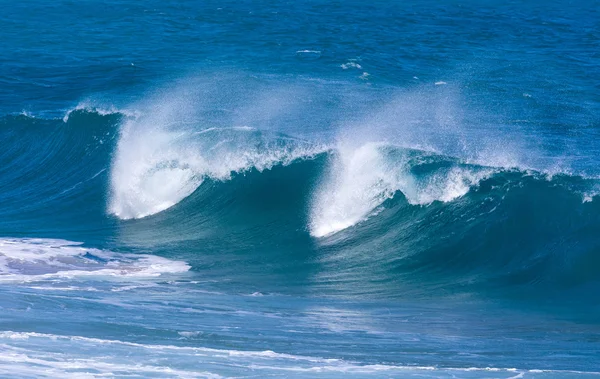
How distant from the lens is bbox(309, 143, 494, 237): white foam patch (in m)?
18.9

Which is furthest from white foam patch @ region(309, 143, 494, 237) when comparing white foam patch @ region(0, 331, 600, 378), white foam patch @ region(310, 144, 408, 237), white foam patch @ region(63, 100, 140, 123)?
white foam patch @ region(0, 331, 600, 378)

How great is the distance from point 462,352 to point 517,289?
13.5 ft

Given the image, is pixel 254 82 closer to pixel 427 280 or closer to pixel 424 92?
pixel 424 92

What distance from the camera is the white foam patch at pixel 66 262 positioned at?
50.8 feet

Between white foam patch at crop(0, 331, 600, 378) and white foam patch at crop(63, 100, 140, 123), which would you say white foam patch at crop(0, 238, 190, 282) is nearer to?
white foam patch at crop(0, 331, 600, 378)

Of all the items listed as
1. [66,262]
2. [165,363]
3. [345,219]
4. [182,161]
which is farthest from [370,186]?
[165,363]

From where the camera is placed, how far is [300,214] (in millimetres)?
19891

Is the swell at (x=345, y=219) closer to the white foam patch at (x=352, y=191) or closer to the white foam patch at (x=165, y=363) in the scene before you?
the white foam patch at (x=352, y=191)

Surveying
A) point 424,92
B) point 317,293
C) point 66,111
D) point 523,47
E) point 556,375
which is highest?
point 523,47

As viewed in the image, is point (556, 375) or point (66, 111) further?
point (66, 111)

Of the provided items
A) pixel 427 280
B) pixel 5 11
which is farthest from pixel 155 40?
pixel 427 280

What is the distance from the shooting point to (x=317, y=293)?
15.5m

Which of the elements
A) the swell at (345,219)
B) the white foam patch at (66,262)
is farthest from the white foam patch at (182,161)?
the white foam patch at (66,262)

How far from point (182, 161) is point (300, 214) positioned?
391 cm
